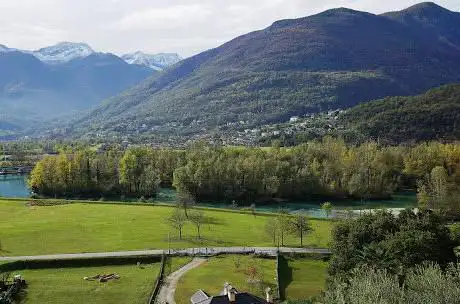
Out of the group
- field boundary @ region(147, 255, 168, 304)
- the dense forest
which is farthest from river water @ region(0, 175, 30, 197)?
field boundary @ region(147, 255, 168, 304)

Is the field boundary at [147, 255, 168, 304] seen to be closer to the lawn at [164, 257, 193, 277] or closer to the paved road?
the lawn at [164, 257, 193, 277]

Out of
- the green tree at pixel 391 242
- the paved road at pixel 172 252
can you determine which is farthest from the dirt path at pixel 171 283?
the green tree at pixel 391 242

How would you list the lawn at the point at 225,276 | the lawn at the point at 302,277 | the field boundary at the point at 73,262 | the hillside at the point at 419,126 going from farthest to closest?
1. the hillside at the point at 419,126
2. the field boundary at the point at 73,262
3. the lawn at the point at 302,277
4. the lawn at the point at 225,276

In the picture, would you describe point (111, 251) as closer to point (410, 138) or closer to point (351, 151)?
point (351, 151)

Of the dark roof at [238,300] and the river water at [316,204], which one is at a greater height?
the dark roof at [238,300]

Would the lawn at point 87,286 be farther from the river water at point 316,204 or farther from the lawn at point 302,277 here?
the river water at point 316,204

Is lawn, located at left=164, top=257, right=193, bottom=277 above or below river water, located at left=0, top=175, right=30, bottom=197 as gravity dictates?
below

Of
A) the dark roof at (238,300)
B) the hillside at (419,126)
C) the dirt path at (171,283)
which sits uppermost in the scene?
the hillside at (419,126)

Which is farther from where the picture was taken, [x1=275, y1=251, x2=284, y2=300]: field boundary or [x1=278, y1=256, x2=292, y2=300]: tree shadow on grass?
[x1=278, y1=256, x2=292, y2=300]: tree shadow on grass

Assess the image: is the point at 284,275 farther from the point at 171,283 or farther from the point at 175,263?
the point at 175,263
